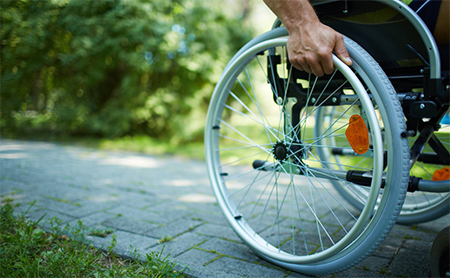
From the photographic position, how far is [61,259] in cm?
129

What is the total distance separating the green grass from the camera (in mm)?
1226

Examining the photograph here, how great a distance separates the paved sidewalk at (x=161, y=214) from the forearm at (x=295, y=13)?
0.95 m

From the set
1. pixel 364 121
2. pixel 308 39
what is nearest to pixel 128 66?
pixel 308 39

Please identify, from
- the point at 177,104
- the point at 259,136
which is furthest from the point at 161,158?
the point at 259,136

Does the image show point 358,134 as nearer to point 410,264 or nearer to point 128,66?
point 410,264

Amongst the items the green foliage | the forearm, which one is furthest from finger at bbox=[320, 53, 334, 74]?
the green foliage

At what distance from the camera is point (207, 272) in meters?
1.28

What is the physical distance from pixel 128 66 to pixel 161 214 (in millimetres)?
4755

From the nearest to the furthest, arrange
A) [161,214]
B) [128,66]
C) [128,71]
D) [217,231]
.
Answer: [217,231] < [161,214] < [128,66] < [128,71]

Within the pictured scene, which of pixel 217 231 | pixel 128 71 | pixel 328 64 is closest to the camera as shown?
pixel 328 64

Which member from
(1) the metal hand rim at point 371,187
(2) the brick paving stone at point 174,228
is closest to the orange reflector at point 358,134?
(1) the metal hand rim at point 371,187

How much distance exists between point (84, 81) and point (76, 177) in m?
4.27

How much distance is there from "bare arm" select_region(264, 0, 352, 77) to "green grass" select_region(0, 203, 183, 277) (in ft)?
2.96

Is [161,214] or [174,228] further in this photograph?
[161,214]
